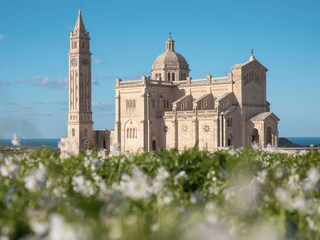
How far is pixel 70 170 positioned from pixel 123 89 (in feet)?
191

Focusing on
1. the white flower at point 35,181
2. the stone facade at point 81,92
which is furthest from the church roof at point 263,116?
the white flower at point 35,181

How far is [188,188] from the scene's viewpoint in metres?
10.4

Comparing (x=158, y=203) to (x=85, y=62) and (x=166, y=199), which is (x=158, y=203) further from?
(x=85, y=62)

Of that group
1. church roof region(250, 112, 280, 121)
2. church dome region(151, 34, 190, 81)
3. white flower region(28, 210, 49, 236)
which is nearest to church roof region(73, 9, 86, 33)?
church dome region(151, 34, 190, 81)

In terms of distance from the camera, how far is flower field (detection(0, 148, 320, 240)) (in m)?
4.42

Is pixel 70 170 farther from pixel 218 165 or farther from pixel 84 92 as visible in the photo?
pixel 84 92

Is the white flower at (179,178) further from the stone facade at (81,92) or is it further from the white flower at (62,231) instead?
the stone facade at (81,92)

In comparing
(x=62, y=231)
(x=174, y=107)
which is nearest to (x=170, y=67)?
(x=174, y=107)

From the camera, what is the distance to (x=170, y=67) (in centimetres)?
7162

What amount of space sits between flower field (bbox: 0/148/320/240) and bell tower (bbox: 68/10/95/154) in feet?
187

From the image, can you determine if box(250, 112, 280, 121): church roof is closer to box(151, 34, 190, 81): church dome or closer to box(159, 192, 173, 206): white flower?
box(151, 34, 190, 81): church dome

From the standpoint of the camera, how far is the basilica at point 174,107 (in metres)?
57.7

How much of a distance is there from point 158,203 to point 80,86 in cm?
6393

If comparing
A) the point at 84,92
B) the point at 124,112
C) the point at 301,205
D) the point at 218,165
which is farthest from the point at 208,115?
the point at 301,205
